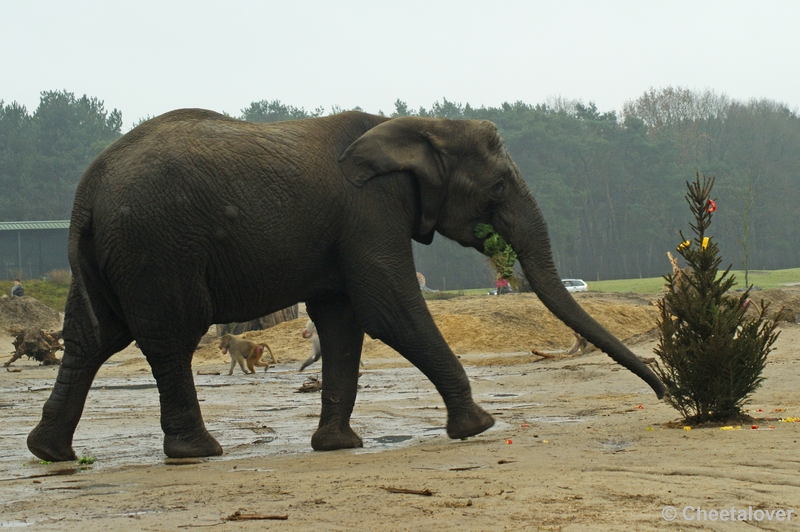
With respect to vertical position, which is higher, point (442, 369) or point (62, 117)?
point (62, 117)

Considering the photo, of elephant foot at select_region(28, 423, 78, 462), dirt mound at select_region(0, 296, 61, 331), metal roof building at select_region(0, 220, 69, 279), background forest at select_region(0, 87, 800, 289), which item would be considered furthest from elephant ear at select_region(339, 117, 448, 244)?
background forest at select_region(0, 87, 800, 289)

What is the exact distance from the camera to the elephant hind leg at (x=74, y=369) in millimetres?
8273

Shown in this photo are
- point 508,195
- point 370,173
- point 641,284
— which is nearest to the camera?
point 370,173

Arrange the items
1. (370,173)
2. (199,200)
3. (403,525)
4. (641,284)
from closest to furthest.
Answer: (403,525) < (199,200) < (370,173) < (641,284)

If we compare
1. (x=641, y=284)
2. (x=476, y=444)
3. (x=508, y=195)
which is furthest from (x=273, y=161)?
(x=641, y=284)

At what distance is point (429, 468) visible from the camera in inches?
266

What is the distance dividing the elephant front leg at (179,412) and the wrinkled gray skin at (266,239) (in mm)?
11

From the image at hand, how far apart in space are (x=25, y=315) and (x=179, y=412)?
28.8 metres

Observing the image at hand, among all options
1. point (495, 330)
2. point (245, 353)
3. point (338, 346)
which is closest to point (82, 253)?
point (338, 346)

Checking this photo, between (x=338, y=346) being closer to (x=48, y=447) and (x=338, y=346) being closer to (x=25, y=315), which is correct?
(x=48, y=447)

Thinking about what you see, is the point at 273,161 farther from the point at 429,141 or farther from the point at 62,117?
the point at 62,117

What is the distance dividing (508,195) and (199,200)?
2778mm

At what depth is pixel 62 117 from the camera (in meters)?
82.0

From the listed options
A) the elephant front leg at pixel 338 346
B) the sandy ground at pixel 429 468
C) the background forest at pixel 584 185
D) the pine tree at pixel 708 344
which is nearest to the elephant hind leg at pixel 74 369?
the sandy ground at pixel 429 468
